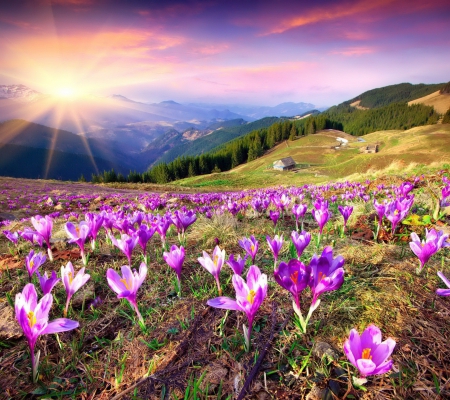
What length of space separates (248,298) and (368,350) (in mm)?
618

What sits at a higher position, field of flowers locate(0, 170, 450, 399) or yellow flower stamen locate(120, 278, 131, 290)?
yellow flower stamen locate(120, 278, 131, 290)

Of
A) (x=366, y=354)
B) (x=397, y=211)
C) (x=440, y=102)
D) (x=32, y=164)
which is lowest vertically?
(x=366, y=354)

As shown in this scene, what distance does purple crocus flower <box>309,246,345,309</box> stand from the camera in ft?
4.73

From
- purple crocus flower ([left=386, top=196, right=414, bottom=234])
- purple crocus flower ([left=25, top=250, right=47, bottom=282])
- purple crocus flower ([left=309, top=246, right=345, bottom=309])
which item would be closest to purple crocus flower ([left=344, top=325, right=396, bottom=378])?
purple crocus flower ([left=309, top=246, right=345, bottom=309])

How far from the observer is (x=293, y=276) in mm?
1518

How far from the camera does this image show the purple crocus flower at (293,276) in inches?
58.2

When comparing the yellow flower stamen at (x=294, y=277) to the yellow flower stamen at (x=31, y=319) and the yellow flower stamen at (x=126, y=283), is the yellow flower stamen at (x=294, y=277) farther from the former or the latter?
the yellow flower stamen at (x=31, y=319)

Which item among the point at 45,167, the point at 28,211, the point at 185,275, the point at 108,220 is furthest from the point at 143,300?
the point at 45,167

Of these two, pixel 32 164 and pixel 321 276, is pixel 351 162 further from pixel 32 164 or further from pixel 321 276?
pixel 32 164

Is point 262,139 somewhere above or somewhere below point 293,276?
above

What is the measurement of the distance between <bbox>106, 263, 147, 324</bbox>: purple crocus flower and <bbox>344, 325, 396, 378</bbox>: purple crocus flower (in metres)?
1.23

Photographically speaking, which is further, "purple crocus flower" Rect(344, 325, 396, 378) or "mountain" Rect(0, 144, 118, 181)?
"mountain" Rect(0, 144, 118, 181)

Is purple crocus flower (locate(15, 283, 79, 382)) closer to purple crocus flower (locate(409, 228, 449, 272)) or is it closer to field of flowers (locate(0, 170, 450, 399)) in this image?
field of flowers (locate(0, 170, 450, 399))

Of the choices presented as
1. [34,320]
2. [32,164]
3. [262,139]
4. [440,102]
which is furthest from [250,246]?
[32,164]
